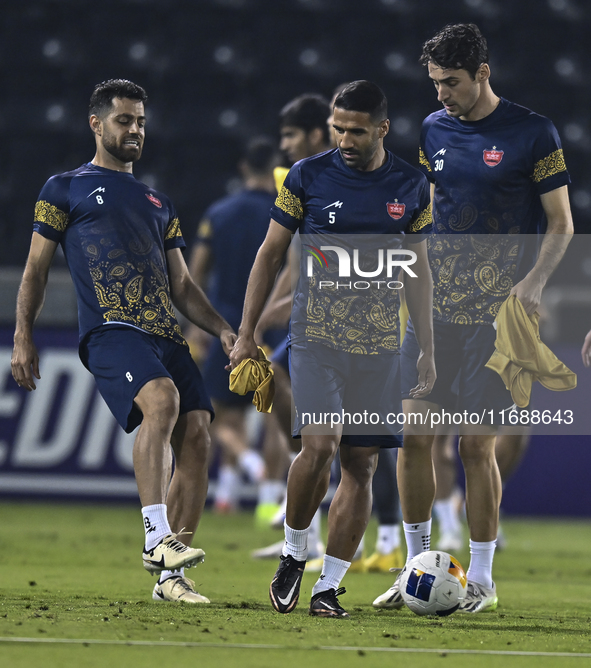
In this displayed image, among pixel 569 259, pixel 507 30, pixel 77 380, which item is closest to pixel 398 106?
pixel 507 30

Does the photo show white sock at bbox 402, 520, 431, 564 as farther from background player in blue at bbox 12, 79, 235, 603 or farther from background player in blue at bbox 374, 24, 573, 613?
background player in blue at bbox 12, 79, 235, 603

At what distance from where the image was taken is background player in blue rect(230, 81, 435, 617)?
13.4ft

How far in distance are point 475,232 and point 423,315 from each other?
0.44 metres

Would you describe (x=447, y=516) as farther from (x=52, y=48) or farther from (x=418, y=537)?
(x=52, y=48)

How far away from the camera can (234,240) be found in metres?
8.41

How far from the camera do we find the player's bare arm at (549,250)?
14.5 ft

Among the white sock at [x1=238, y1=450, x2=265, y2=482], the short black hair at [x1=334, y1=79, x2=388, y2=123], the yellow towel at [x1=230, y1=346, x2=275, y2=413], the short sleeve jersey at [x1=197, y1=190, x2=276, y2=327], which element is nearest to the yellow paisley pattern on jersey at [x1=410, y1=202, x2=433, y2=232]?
the short black hair at [x1=334, y1=79, x2=388, y2=123]

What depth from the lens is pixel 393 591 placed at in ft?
14.2

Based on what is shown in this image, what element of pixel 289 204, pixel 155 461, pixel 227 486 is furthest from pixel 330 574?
pixel 227 486

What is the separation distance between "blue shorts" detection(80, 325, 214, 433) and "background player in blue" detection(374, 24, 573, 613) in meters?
0.92

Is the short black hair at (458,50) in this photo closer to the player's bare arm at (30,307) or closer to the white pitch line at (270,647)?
the player's bare arm at (30,307)

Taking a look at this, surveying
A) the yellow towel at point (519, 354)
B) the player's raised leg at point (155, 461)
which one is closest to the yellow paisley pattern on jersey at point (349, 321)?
the yellow towel at point (519, 354)

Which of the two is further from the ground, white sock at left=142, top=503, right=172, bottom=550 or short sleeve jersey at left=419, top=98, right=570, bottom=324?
short sleeve jersey at left=419, top=98, right=570, bottom=324

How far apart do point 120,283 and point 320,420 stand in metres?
1.02
